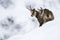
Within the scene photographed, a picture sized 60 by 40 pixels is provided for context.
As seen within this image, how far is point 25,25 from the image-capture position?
123cm

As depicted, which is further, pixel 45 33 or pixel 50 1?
pixel 50 1

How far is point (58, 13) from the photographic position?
1330 mm

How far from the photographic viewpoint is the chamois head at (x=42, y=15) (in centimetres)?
127

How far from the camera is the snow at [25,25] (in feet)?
3.90

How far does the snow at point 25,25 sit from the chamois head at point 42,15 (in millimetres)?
24

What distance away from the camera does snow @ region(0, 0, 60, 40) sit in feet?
3.90

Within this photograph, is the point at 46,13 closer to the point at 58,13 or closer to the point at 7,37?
the point at 58,13

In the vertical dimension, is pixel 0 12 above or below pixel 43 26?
above

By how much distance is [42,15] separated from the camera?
128 cm

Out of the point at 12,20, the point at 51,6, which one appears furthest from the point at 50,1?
the point at 12,20

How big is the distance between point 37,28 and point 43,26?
0.05 metres

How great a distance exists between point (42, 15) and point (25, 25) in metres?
0.14

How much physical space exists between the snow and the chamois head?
0.08ft

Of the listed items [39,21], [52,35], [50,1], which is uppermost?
[50,1]
